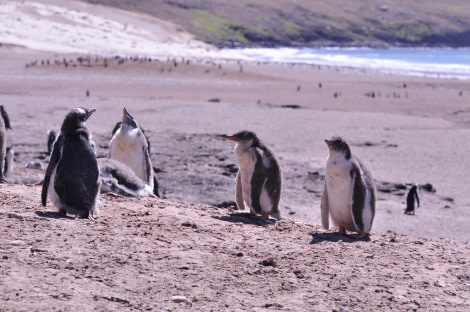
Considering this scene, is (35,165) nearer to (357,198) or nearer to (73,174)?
(73,174)

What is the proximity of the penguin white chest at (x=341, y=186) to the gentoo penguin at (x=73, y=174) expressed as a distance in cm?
236

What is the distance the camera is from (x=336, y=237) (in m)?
8.27

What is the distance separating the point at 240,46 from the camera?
9825 centimetres

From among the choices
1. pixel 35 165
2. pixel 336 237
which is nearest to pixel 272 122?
pixel 35 165

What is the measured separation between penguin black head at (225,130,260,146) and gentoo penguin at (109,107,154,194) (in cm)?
283

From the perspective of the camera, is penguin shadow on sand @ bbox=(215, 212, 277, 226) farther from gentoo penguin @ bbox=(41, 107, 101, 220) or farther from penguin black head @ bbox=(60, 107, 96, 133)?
penguin black head @ bbox=(60, 107, 96, 133)

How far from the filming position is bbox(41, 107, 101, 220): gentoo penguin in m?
7.94

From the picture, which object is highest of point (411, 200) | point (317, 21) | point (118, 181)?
point (317, 21)

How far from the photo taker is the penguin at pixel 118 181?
9766 millimetres

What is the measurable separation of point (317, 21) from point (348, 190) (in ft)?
387

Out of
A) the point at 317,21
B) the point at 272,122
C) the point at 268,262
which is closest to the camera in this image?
the point at 268,262

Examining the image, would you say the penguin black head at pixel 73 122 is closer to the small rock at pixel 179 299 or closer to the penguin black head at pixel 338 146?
the penguin black head at pixel 338 146

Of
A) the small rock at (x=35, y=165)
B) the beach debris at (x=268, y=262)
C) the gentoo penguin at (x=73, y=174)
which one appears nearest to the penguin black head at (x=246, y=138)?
the gentoo penguin at (x=73, y=174)

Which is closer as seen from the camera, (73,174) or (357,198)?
(73,174)
